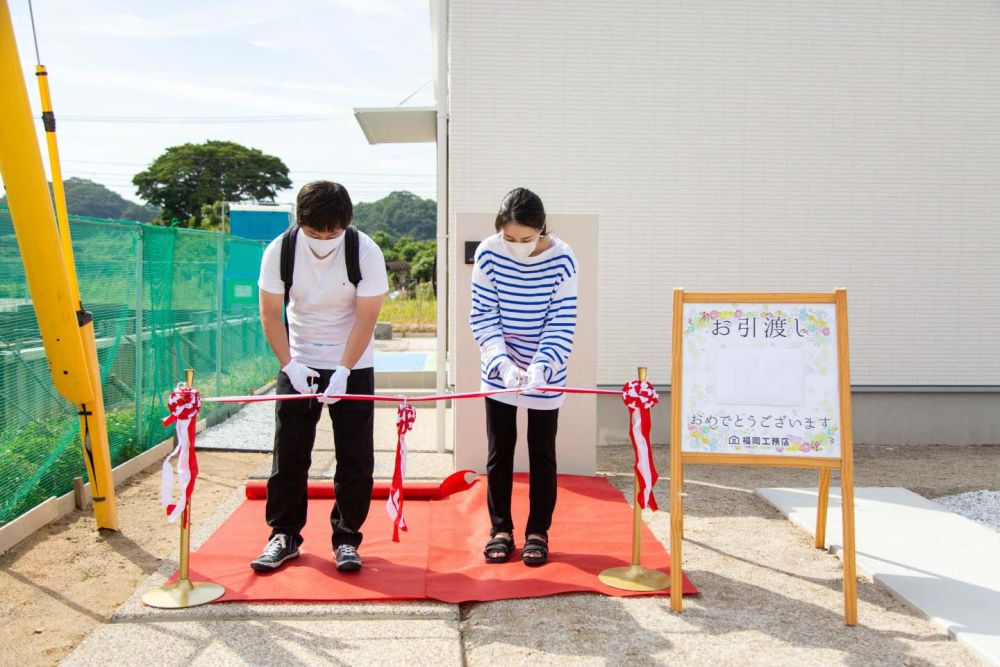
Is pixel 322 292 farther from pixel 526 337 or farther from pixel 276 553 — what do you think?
pixel 276 553

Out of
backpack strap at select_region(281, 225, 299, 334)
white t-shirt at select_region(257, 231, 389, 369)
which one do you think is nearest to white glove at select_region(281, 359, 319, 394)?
white t-shirt at select_region(257, 231, 389, 369)

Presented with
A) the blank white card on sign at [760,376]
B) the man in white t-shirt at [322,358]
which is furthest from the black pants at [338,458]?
the blank white card on sign at [760,376]

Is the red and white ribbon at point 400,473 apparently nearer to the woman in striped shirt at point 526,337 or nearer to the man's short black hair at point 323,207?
the woman in striped shirt at point 526,337

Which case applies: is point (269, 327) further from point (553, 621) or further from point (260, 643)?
point (553, 621)

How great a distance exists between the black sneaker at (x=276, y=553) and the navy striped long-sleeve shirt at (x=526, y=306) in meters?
1.07

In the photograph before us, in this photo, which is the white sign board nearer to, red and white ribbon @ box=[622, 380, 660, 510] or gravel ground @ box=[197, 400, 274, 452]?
red and white ribbon @ box=[622, 380, 660, 510]

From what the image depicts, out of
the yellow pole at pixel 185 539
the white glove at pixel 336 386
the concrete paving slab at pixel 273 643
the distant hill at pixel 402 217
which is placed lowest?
the concrete paving slab at pixel 273 643

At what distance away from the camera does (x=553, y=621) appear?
3.24m

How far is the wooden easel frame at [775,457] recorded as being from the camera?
3262 millimetres

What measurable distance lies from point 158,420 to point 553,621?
13.0 ft

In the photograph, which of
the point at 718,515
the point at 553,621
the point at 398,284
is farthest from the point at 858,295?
→ the point at 398,284

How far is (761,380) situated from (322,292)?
5.76 ft

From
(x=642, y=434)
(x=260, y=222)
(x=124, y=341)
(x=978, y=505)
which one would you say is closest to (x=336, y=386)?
(x=642, y=434)

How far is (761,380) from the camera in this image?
3430 millimetres
